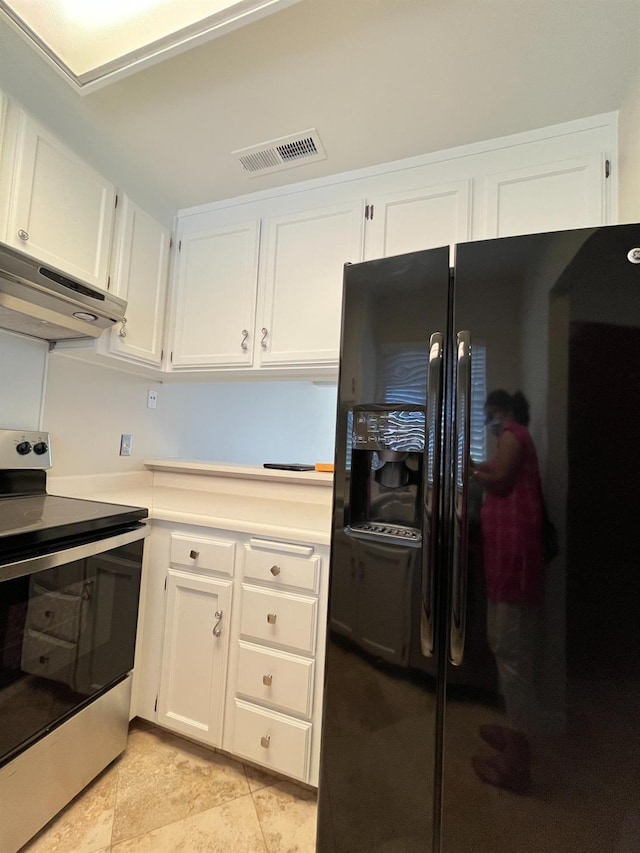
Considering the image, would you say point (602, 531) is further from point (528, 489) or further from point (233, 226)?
point (233, 226)

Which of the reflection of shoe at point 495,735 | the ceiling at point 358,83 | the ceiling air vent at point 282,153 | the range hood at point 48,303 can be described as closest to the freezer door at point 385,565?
the reflection of shoe at point 495,735

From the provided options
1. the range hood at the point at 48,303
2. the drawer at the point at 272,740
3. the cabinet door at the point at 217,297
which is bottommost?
the drawer at the point at 272,740

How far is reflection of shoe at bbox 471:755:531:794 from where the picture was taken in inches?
32.3

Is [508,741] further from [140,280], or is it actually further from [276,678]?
[140,280]

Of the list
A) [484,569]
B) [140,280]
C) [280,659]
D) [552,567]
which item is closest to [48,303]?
[140,280]

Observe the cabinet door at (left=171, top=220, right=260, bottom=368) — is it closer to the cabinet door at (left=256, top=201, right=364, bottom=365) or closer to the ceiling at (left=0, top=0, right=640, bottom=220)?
the cabinet door at (left=256, top=201, right=364, bottom=365)

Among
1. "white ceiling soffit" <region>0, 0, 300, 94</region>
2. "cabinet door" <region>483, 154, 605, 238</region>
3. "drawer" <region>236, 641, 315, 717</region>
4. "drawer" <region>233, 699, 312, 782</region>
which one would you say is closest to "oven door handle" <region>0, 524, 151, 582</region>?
"drawer" <region>236, 641, 315, 717</region>

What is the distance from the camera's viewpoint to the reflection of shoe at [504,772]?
2.69ft

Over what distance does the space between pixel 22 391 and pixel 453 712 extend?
189cm

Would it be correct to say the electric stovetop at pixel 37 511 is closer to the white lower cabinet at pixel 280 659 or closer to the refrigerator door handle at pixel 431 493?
the white lower cabinet at pixel 280 659

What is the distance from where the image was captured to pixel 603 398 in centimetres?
81

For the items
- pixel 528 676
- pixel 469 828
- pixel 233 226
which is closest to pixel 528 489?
pixel 528 676

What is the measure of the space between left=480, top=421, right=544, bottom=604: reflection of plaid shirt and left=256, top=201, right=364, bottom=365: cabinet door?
988mm

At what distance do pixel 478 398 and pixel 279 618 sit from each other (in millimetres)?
974
